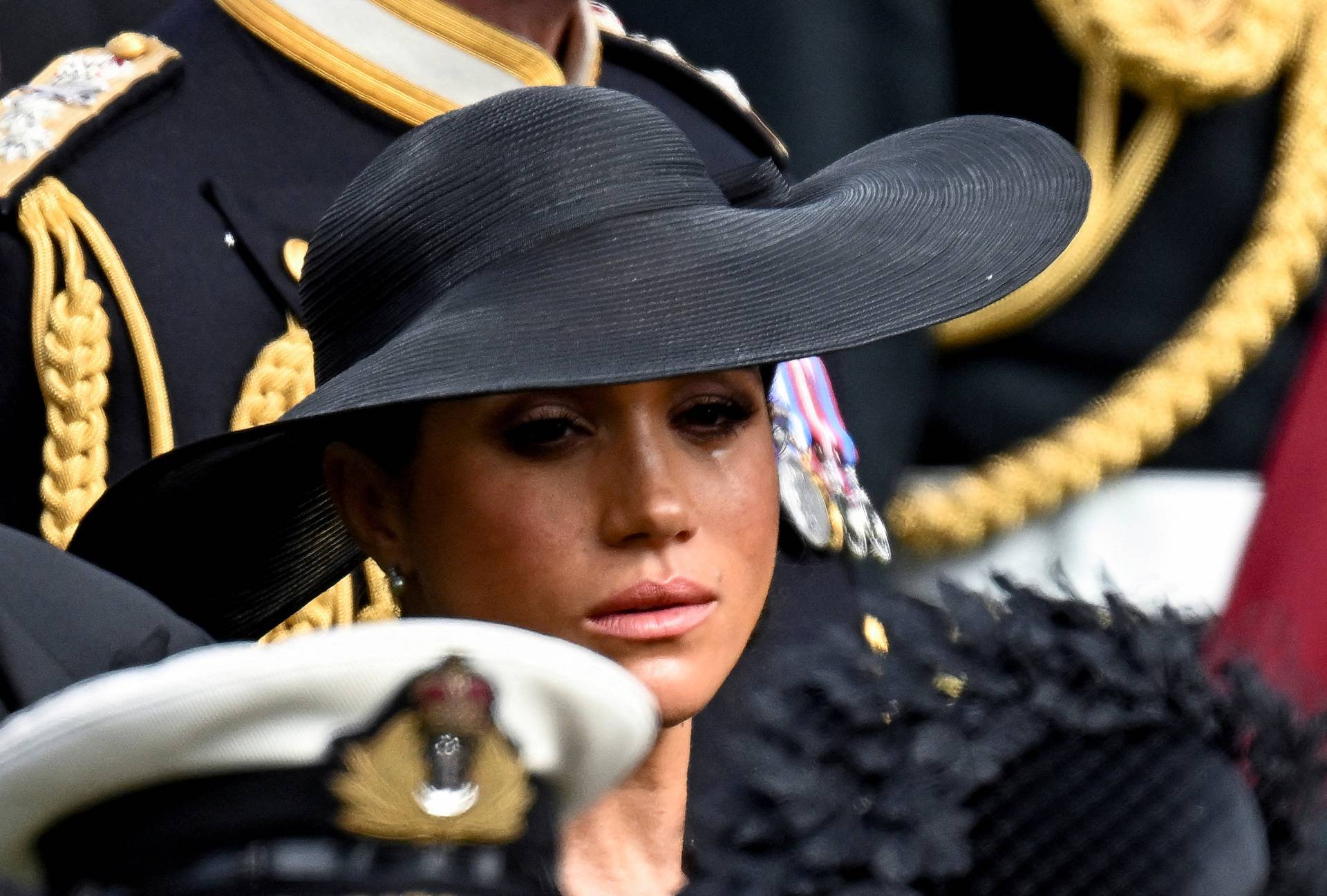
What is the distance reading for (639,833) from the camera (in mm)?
1698

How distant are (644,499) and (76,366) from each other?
63 cm

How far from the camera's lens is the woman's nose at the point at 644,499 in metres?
1.58

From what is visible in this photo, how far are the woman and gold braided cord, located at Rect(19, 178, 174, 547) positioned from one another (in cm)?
26

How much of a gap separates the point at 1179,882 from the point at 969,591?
17 cm

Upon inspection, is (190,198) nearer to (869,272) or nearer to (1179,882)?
(869,272)

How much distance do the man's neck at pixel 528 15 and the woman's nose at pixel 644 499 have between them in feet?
2.42

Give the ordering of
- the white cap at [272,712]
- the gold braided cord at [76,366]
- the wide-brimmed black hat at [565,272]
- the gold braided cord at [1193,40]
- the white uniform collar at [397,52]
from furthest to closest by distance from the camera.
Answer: the gold braided cord at [1193,40] < the white uniform collar at [397,52] < the gold braided cord at [76,366] < the wide-brimmed black hat at [565,272] < the white cap at [272,712]

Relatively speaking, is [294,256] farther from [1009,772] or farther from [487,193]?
[1009,772]

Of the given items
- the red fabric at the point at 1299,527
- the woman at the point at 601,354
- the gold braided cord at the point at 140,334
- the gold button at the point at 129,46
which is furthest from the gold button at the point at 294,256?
the red fabric at the point at 1299,527

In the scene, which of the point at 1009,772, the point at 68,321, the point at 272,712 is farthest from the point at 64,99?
the point at 1009,772

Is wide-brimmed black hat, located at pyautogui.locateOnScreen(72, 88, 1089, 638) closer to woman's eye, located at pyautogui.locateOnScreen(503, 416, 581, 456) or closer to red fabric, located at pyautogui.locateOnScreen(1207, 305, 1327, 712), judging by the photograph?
woman's eye, located at pyautogui.locateOnScreen(503, 416, 581, 456)

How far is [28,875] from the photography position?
1.23 meters

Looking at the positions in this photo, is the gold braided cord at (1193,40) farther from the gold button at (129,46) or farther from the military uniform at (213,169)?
the gold button at (129,46)

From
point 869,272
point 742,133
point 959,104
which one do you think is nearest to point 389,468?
point 869,272
